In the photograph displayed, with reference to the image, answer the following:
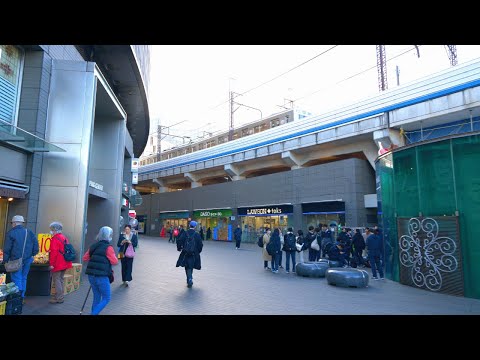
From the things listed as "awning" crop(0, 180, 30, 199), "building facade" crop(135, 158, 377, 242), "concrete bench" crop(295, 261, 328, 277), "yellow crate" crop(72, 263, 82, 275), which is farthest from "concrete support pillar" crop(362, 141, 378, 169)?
"awning" crop(0, 180, 30, 199)

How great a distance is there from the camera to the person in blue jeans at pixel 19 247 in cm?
616

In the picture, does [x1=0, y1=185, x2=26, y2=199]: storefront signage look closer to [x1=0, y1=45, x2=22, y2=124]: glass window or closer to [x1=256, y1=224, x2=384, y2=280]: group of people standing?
[x1=0, y1=45, x2=22, y2=124]: glass window

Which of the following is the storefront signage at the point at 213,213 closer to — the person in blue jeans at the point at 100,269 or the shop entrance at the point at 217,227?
the shop entrance at the point at 217,227

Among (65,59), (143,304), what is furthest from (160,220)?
(143,304)

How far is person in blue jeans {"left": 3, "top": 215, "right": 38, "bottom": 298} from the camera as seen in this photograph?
20.2 ft

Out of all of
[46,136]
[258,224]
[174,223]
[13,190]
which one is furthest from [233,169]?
[13,190]

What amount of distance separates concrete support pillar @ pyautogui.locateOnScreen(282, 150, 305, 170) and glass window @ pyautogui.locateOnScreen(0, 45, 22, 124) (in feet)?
72.0

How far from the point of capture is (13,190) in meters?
7.55

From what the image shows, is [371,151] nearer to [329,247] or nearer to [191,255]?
[329,247]

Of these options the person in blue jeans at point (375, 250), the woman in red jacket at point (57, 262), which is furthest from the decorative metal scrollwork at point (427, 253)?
the woman in red jacket at point (57, 262)

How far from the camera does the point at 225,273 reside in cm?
1166

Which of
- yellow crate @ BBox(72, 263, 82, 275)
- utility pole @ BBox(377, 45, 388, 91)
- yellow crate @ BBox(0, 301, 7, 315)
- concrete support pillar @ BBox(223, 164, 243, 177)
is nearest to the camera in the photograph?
yellow crate @ BBox(0, 301, 7, 315)

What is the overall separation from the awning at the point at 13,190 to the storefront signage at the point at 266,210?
2099cm
